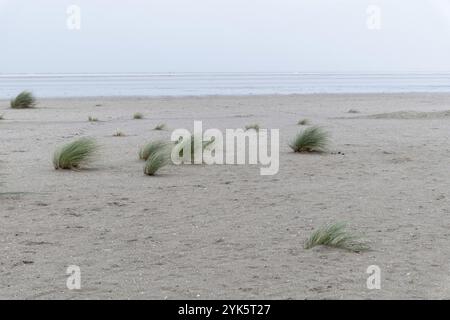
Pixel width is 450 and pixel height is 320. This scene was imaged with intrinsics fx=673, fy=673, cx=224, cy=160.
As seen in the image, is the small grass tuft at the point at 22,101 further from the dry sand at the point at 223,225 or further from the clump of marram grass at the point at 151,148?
the clump of marram grass at the point at 151,148

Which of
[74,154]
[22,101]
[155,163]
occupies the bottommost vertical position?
[155,163]

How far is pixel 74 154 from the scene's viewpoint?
934 cm

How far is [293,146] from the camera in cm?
1149

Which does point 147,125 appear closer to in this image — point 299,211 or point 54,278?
point 299,211

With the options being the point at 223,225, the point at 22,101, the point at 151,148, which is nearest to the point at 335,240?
the point at 223,225

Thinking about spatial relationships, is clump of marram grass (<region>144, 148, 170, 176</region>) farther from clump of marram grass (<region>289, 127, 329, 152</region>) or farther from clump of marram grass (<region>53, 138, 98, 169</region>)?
clump of marram grass (<region>289, 127, 329, 152</region>)

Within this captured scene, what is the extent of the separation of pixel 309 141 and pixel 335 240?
5.89 m

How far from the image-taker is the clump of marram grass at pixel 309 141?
448 inches

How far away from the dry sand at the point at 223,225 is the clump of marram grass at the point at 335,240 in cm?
11

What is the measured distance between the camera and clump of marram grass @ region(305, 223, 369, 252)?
555cm

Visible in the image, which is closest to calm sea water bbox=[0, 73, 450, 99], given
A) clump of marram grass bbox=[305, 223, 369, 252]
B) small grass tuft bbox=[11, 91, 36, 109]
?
small grass tuft bbox=[11, 91, 36, 109]

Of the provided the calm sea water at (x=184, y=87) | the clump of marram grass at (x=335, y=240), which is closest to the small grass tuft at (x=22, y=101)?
the calm sea water at (x=184, y=87)

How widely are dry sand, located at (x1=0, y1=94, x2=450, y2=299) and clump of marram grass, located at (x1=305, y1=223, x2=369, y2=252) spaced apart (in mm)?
106

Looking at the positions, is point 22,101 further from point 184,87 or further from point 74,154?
point 184,87
